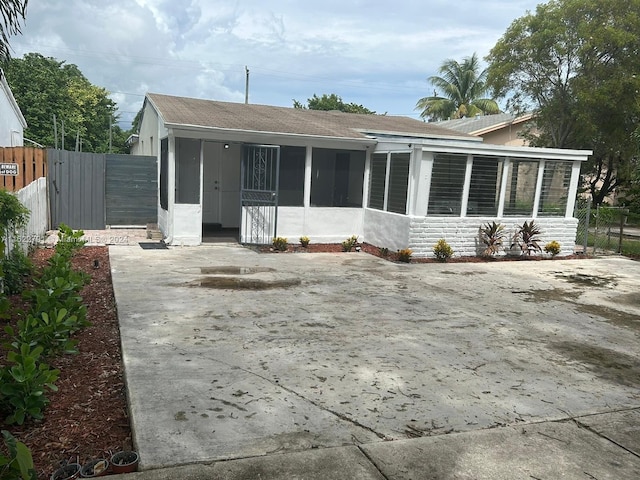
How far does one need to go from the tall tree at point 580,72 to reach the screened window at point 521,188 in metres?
6.20

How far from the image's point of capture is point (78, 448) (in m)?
3.07

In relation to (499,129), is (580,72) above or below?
above

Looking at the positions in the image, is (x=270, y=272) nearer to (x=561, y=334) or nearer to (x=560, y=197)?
(x=561, y=334)

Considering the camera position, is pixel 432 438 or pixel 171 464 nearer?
pixel 171 464

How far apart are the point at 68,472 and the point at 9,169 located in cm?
1021

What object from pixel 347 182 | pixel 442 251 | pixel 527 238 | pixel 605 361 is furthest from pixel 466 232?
pixel 605 361

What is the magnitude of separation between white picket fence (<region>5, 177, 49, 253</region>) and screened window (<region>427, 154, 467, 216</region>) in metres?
7.72

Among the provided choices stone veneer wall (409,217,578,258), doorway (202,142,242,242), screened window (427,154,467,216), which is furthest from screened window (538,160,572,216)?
doorway (202,142,242,242)

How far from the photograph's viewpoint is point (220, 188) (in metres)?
13.2

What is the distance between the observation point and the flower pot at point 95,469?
110 inches

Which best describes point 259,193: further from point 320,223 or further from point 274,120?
point 274,120

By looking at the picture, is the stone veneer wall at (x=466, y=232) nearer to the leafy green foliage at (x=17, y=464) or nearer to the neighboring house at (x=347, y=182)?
the neighboring house at (x=347, y=182)

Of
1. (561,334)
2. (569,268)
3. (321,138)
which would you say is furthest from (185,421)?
(569,268)

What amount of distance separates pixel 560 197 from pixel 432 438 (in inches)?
418
